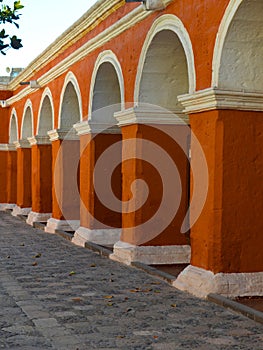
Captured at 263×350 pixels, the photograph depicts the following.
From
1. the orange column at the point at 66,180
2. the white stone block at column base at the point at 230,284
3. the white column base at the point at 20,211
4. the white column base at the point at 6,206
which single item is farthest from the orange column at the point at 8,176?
the white stone block at column base at the point at 230,284

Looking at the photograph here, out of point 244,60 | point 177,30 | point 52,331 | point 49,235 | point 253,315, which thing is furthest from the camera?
point 49,235

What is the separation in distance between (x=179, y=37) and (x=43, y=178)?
31.3 ft

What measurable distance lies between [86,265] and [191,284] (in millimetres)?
2731

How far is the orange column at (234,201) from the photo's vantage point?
7.29 meters

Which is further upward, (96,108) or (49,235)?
(96,108)

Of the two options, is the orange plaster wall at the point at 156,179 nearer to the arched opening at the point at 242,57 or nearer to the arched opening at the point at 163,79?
the arched opening at the point at 163,79

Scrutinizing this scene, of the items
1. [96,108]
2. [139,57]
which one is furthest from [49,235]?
[139,57]

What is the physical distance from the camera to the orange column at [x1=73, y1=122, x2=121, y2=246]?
1235 centimetres

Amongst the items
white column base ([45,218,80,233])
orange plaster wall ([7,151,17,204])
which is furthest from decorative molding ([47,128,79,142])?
orange plaster wall ([7,151,17,204])

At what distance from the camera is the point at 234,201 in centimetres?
736

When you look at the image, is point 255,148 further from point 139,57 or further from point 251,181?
point 139,57

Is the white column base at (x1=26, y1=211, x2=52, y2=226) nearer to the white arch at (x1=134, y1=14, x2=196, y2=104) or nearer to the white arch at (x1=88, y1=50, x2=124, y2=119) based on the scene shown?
the white arch at (x1=88, y1=50, x2=124, y2=119)

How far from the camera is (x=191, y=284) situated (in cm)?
771

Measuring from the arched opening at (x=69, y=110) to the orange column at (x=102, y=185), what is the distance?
7.83 feet
